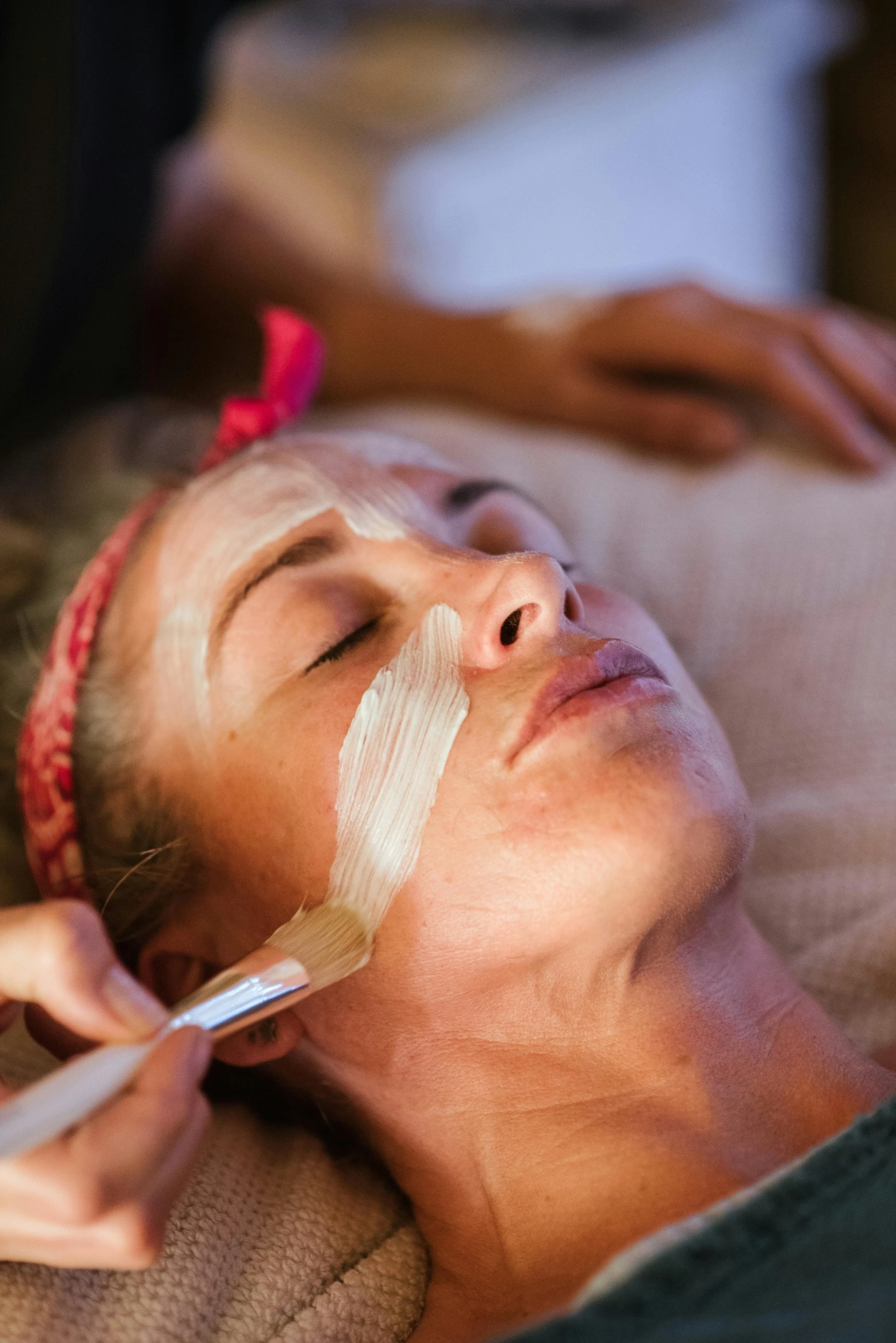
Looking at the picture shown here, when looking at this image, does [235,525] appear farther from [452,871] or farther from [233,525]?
[452,871]

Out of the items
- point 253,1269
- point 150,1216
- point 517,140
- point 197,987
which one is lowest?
point 253,1269

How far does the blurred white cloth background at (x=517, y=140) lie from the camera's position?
1885mm

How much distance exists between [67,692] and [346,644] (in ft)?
0.74

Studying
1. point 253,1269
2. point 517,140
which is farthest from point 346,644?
point 517,140

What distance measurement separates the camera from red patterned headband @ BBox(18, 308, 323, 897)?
0.82m

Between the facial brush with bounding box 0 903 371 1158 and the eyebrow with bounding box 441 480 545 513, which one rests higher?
the eyebrow with bounding box 441 480 545 513

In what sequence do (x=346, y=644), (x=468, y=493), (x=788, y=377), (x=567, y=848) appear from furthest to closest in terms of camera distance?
1. (x=788, y=377)
2. (x=468, y=493)
3. (x=346, y=644)
4. (x=567, y=848)

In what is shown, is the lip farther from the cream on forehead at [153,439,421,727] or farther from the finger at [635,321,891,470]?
the finger at [635,321,891,470]

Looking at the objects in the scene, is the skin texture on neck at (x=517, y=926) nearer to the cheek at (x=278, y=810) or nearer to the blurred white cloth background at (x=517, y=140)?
the cheek at (x=278, y=810)

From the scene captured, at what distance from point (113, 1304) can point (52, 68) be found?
1.19 m

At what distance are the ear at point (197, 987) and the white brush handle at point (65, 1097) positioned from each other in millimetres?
204

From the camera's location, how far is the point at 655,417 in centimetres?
129

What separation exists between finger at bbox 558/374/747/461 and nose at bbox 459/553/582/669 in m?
0.58

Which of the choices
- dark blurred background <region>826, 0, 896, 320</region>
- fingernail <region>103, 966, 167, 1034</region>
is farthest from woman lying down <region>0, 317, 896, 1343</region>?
dark blurred background <region>826, 0, 896, 320</region>
